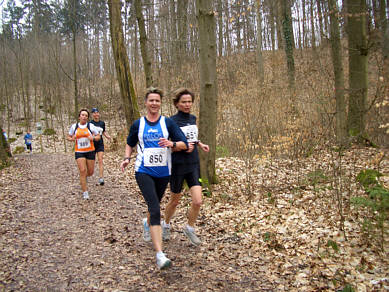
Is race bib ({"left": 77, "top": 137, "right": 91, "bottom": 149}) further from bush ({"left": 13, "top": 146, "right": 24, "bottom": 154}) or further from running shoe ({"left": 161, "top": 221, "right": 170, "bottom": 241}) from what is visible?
bush ({"left": 13, "top": 146, "right": 24, "bottom": 154})

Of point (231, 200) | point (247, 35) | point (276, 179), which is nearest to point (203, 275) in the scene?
point (231, 200)

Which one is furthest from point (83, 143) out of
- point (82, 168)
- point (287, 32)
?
point (287, 32)

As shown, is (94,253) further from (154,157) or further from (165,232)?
(154,157)

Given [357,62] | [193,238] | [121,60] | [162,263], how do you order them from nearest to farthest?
[162,263] < [193,238] < [357,62] < [121,60]

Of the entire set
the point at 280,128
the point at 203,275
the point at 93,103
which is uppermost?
the point at 93,103

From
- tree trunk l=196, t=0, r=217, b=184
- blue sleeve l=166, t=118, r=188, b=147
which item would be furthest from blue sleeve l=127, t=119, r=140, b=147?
tree trunk l=196, t=0, r=217, b=184

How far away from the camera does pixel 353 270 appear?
331 centimetres

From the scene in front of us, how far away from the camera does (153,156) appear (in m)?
3.61

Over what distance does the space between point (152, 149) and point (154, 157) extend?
0.10m

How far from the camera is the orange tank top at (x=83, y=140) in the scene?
702 centimetres

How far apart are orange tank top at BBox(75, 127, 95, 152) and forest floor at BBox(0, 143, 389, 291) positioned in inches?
49.5

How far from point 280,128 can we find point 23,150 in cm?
1988

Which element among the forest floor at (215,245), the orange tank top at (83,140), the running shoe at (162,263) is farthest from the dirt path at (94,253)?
the orange tank top at (83,140)

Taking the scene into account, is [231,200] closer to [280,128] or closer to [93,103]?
[280,128]
